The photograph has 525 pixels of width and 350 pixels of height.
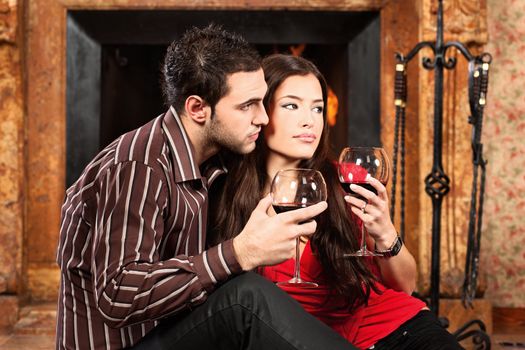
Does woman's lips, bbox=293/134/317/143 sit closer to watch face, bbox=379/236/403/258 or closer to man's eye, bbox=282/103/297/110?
man's eye, bbox=282/103/297/110

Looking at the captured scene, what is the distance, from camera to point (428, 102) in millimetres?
3010

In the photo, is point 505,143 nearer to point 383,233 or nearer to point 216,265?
point 383,233

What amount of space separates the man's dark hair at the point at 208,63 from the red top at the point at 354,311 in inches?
17.8

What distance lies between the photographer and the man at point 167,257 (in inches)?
57.4

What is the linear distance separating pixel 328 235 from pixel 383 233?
0.70 feet

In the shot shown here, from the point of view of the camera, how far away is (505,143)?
126 inches

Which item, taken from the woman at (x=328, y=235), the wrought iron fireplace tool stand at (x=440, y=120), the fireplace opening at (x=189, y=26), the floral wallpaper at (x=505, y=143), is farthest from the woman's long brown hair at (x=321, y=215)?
the floral wallpaper at (x=505, y=143)

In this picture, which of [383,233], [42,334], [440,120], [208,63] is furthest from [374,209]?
[42,334]

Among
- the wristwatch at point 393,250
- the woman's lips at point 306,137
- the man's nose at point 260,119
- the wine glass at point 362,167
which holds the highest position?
the man's nose at point 260,119

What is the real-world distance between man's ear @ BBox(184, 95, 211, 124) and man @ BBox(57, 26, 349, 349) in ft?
0.05

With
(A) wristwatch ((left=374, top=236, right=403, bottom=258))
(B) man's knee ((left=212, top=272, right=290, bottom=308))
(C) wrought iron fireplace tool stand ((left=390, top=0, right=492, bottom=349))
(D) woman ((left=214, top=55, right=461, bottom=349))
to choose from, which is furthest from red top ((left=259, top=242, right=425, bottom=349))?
(C) wrought iron fireplace tool stand ((left=390, top=0, right=492, bottom=349))

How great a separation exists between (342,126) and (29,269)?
142 centimetres

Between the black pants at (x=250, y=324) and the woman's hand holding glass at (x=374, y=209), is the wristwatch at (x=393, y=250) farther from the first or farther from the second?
the black pants at (x=250, y=324)

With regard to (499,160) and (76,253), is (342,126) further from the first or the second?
(76,253)
